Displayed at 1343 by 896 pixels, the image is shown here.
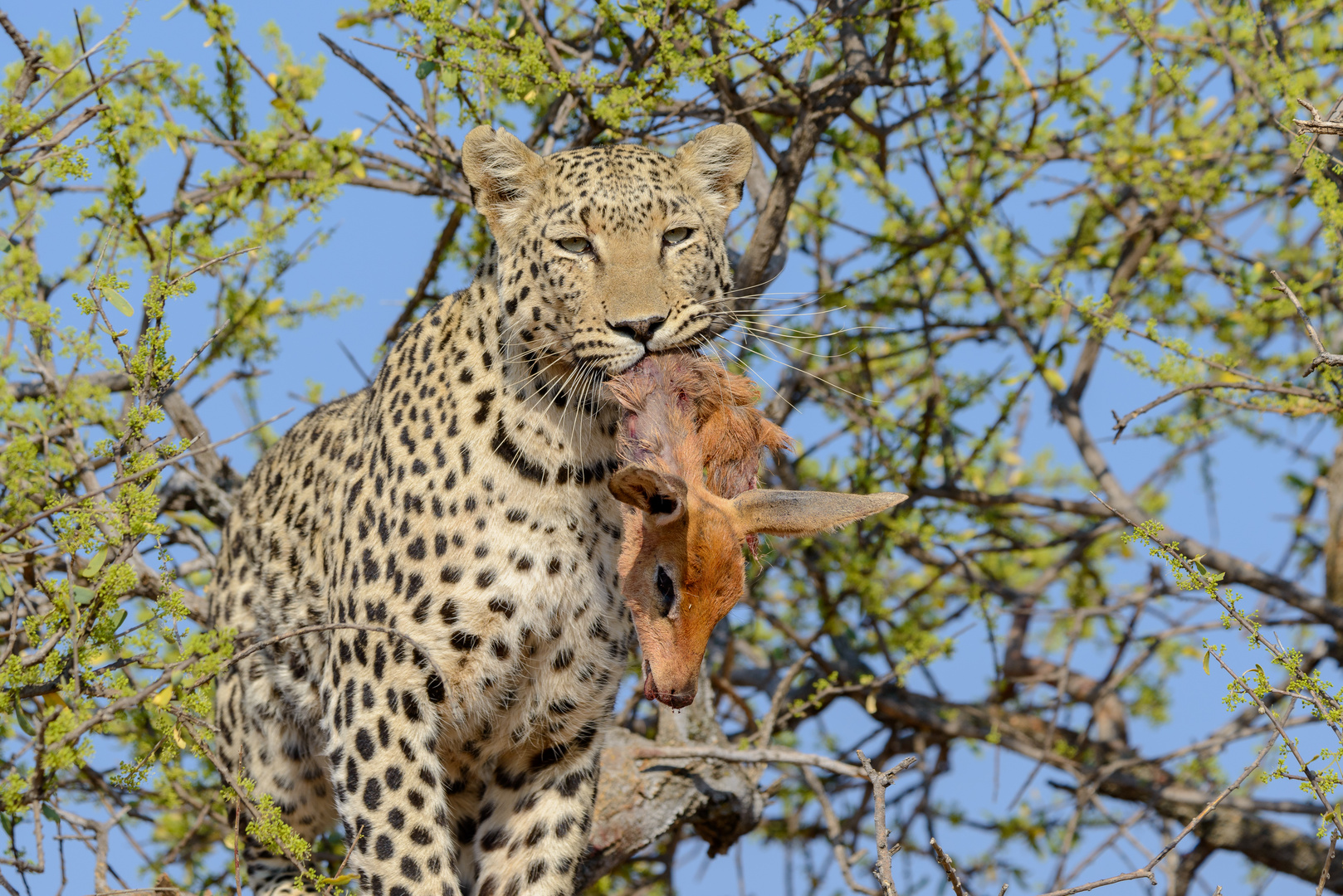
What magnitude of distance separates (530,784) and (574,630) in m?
0.85

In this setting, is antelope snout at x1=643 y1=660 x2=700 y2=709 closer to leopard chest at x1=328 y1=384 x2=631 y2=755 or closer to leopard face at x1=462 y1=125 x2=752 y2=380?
leopard face at x1=462 y1=125 x2=752 y2=380

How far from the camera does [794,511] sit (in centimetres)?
401

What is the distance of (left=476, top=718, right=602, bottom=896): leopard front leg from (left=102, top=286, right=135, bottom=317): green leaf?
2.46 metres

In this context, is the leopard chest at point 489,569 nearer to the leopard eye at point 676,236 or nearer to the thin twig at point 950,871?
the leopard eye at point 676,236

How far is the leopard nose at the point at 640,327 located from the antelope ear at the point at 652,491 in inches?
36.9

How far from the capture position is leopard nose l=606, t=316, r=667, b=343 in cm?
477

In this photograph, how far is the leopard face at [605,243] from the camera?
4887 millimetres

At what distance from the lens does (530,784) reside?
5.95 meters

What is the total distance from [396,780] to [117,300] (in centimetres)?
203

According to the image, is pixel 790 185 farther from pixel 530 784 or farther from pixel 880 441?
pixel 530 784

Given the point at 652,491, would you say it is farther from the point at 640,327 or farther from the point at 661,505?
the point at 640,327

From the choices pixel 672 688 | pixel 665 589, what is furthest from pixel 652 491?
pixel 672 688

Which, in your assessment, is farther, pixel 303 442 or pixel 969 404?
pixel 969 404

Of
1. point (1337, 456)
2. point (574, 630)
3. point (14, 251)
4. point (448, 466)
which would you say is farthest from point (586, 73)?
point (1337, 456)
